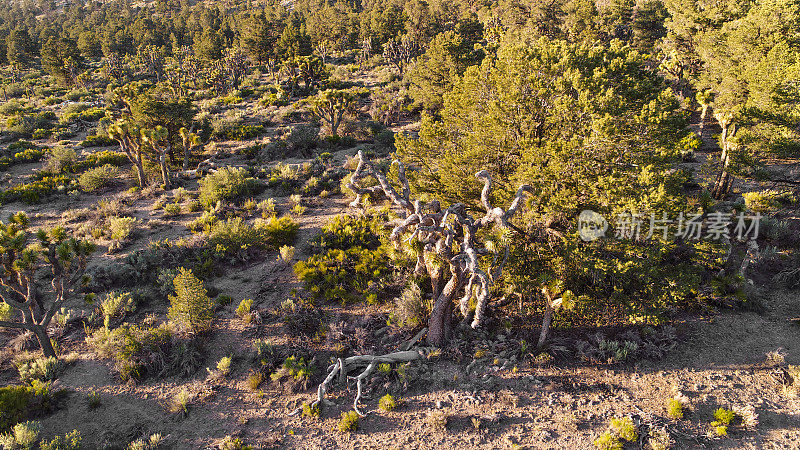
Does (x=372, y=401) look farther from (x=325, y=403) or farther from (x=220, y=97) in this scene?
(x=220, y=97)

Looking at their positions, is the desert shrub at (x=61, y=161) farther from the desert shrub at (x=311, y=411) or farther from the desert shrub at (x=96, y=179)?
the desert shrub at (x=311, y=411)

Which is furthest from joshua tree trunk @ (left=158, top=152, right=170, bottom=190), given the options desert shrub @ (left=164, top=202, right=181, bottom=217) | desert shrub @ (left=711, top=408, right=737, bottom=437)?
desert shrub @ (left=711, top=408, right=737, bottom=437)

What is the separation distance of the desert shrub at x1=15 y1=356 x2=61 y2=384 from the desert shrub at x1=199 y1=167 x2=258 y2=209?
1057 centimetres

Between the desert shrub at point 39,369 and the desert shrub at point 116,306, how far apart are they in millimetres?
1666

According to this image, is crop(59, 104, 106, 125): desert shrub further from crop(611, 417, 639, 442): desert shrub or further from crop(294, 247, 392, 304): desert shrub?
crop(611, 417, 639, 442): desert shrub

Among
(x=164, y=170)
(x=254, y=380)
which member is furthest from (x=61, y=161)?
(x=254, y=380)

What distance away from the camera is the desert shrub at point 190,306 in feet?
39.4

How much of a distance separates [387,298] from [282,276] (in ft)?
15.1

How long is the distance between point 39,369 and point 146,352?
8.71 ft

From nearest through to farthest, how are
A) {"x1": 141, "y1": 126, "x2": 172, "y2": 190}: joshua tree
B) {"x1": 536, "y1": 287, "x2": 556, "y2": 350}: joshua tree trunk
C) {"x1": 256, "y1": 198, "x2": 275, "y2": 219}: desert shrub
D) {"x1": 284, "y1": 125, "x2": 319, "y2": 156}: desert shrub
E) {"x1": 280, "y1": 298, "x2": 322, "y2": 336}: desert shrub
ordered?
1. {"x1": 536, "y1": 287, "x2": 556, "y2": 350}: joshua tree trunk
2. {"x1": 280, "y1": 298, "x2": 322, "y2": 336}: desert shrub
3. {"x1": 256, "y1": 198, "x2": 275, "y2": 219}: desert shrub
4. {"x1": 141, "y1": 126, "x2": 172, "y2": 190}: joshua tree
5. {"x1": 284, "y1": 125, "x2": 319, "y2": 156}: desert shrub

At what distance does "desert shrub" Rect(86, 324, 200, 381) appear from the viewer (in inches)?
445

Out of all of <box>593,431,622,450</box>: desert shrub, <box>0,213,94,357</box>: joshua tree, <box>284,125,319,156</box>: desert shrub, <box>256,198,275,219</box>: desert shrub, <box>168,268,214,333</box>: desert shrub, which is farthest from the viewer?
<box>284,125,319,156</box>: desert shrub

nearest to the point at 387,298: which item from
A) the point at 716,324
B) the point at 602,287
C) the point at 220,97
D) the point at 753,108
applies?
the point at 602,287

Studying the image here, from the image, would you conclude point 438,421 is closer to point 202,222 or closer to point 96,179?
point 202,222
